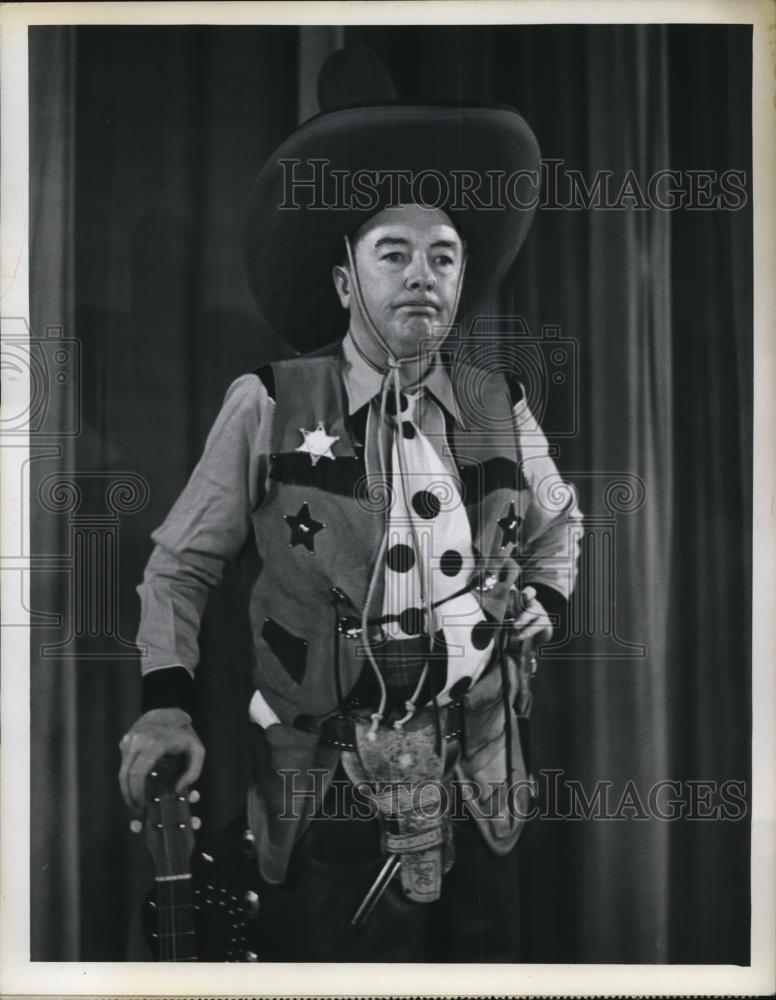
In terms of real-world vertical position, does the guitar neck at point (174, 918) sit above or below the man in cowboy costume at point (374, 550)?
below

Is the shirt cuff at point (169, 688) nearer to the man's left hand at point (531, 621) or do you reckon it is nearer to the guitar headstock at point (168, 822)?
the guitar headstock at point (168, 822)

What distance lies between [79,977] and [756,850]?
1.39 m

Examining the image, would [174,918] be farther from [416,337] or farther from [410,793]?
[416,337]

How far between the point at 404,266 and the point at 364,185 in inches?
7.1

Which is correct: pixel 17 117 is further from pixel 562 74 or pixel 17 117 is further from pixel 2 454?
pixel 562 74

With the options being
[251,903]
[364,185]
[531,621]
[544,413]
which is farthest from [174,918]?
[364,185]

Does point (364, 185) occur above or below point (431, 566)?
above

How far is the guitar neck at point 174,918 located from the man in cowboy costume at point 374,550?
0.50 ft

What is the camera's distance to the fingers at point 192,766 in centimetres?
207

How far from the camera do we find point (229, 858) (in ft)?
6.81

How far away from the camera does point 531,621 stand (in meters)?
2.07

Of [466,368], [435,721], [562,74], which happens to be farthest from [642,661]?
[562,74]

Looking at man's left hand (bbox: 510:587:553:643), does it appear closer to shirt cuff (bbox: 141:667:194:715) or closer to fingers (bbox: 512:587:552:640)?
fingers (bbox: 512:587:552:640)

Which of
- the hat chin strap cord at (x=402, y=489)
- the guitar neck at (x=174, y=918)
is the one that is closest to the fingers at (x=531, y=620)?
the hat chin strap cord at (x=402, y=489)
